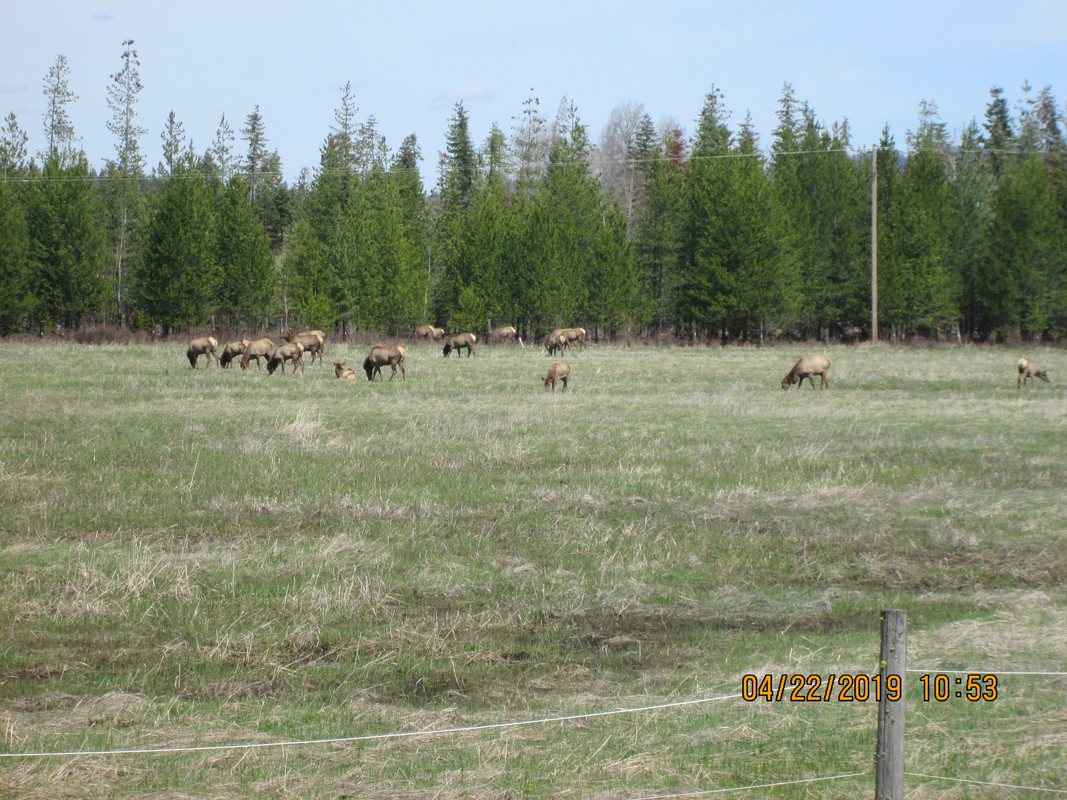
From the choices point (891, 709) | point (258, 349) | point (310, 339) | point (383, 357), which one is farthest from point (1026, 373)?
point (891, 709)

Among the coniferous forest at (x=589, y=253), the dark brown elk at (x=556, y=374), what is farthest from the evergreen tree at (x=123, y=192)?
the dark brown elk at (x=556, y=374)

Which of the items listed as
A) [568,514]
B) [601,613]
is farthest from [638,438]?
[601,613]

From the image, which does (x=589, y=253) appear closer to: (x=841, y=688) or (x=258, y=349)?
(x=258, y=349)

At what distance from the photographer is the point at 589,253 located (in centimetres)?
6116

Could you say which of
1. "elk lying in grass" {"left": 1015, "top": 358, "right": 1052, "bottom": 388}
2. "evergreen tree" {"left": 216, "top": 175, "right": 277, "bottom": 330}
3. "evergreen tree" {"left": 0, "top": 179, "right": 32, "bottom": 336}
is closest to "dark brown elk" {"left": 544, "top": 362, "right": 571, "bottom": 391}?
"elk lying in grass" {"left": 1015, "top": 358, "right": 1052, "bottom": 388}

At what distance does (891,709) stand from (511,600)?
17.6ft

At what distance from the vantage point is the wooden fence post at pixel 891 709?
406 cm

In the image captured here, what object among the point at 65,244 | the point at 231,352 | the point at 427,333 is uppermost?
the point at 65,244

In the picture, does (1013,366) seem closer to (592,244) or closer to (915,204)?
(915,204)

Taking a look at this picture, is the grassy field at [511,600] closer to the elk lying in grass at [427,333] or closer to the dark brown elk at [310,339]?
the dark brown elk at [310,339]

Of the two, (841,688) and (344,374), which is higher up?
(344,374)

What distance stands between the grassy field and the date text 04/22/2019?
124 millimetres

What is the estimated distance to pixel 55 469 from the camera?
15117mm

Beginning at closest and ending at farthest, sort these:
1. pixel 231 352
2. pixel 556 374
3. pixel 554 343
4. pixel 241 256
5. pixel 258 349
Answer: pixel 556 374 < pixel 258 349 < pixel 231 352 < pixel 554 343 < pixel 241 256
